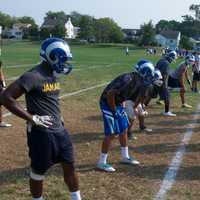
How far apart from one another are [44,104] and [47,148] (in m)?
0.44

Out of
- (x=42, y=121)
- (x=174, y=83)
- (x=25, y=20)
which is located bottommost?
(x=174, y=83)

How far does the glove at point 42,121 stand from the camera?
5.11m

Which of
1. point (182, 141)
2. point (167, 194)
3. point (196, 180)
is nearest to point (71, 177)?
point (167, 194)

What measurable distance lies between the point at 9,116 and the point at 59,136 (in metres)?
7.16

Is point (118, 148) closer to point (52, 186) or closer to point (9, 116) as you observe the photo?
point (52, 186)

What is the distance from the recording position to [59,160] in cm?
546

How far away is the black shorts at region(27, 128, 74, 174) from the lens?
526 centimetres

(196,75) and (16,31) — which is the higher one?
(196,75)

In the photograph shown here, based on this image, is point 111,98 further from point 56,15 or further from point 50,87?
point 56,15

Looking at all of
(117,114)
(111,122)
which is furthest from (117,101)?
(111,122)

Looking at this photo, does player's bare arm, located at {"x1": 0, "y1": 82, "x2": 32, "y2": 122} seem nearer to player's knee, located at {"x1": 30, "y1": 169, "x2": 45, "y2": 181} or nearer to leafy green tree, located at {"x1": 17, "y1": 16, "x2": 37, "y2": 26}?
player's knee, located at {"x1": 30, "y1": 169, "x2": 45, "y2": 181}

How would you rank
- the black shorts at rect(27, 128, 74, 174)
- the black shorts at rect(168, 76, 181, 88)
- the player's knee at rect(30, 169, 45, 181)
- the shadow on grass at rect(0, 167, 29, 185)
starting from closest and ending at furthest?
the black shorts at rect(27, 128, 74, 174)
the player's knee at rect(30, 169, 45, 181)
the shadow on grass at rect(0, 167, 29, 185)
the black shorts at rect(168, 76, 181, 88)

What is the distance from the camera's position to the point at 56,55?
519 cm

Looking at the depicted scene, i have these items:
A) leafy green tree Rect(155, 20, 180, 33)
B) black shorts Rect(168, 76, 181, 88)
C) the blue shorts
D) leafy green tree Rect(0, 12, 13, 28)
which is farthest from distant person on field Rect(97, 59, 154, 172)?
leafy green tree Rect(155, 20, 180, 33)
